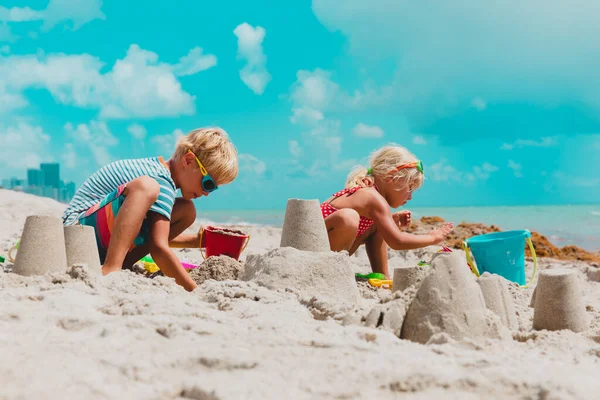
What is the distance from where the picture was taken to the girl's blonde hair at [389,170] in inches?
169

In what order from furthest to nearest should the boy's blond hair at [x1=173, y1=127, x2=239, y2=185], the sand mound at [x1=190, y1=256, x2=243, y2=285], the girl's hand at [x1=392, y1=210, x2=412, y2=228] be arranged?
the girl's hand at [x1=392, y1=210, x2=412, y2=228]
the boy's blond hair at [x1=173, y1=127, x2=239, y2=185]
the sand mound at [x1=190, y1=256, x2=243, y2=285]

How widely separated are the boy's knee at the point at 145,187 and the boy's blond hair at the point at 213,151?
35 centimetres

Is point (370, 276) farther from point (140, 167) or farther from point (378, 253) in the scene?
point (140, 167)

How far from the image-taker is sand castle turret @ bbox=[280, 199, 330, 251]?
331 cm

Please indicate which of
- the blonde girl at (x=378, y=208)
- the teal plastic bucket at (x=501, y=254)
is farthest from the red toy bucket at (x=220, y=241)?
the teal plastic bucket at (x=501, y=254)

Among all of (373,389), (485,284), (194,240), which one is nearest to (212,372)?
(373,389)

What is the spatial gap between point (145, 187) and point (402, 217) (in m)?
2.11

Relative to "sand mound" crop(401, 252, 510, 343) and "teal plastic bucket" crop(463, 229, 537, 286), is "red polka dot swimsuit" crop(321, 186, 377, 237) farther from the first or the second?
"sand mound" crop(401, 252, 510, 343)

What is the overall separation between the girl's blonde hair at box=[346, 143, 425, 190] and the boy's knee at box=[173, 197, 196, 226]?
1253mm

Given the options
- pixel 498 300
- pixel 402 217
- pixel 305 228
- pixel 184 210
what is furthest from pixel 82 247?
Answer: pixel 402 217

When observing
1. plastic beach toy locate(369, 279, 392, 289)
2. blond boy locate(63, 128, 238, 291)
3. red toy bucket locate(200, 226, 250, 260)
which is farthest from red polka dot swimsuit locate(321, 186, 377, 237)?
blond boy locate(63, 128, 238, 291)

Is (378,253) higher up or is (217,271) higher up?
(378,253)

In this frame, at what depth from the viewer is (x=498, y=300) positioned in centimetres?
259

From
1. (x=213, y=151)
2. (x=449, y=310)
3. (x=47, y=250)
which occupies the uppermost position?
(x=213, y=151)
